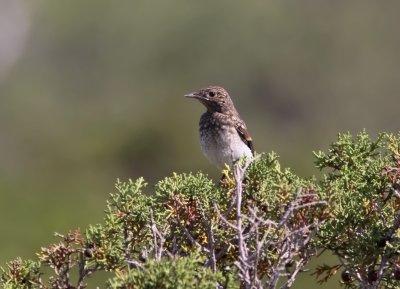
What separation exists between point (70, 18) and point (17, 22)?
656cm

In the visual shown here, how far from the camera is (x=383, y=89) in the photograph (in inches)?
4126

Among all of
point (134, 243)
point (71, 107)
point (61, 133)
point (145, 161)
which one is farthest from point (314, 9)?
point (134, 243)

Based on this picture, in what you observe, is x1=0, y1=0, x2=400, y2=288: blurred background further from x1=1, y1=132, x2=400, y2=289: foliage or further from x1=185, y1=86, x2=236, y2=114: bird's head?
x1=1, y1=132, x2=400, y2=289: foliage

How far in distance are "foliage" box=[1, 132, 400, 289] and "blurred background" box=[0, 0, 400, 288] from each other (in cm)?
3887

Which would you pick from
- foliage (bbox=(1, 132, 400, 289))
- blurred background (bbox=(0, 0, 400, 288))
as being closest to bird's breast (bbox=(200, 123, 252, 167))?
foliage (bbox=(1, 132, 400, 289))

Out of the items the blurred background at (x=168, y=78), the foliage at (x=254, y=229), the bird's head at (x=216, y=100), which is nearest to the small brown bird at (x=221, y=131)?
the bird's head at (x=216, y=100)

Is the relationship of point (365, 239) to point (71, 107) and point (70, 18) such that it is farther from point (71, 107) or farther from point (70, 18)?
point (70, 18)

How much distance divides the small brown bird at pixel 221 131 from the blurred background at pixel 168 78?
3352 centimetres

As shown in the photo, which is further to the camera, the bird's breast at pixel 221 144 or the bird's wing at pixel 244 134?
the bird's wing at pixel 244 134

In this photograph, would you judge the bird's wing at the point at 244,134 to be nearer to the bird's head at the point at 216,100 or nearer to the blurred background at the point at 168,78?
the bird's head at the point at 216,100

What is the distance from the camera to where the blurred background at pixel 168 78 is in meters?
62.8

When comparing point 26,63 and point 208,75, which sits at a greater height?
point 26,63

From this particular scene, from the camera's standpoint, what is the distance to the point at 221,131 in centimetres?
1212

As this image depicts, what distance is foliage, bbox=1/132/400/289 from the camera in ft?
21.6
